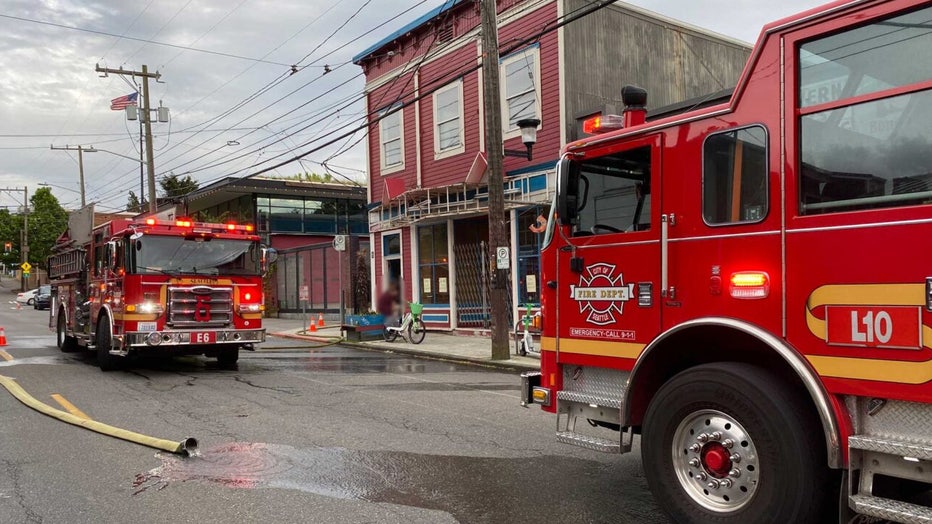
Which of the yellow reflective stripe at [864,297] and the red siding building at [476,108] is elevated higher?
the red siding building at [476,108]

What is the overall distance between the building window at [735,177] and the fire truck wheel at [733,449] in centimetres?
86

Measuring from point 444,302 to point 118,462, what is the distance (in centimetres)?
1435

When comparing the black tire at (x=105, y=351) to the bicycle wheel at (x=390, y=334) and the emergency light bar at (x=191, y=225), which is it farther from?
the bicycle wheel at (x=390, y=334)

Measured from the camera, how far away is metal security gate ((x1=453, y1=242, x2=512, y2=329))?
61.6 feet

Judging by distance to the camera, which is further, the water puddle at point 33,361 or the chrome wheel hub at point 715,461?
the water puddle at point 33,361

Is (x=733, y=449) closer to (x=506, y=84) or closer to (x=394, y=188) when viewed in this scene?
(x=506, y=84)

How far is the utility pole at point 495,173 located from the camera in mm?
13375

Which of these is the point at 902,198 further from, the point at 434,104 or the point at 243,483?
the point at 434,104

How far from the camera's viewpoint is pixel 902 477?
10.8 ft

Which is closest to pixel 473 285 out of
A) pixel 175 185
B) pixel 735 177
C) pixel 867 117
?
pixel 735 177

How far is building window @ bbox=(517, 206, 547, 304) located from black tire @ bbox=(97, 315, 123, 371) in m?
8.82

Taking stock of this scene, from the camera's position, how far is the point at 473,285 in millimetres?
19172

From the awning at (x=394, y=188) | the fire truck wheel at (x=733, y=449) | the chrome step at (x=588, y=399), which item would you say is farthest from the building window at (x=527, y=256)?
the fire truck wheel at (x=733, y=449)

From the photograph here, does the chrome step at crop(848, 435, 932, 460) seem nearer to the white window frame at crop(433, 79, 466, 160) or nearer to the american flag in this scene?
the white window frame at crop(433, 79, 466, 160)
